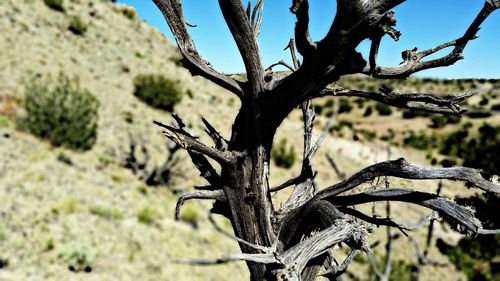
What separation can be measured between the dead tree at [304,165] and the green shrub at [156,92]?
24346 mm

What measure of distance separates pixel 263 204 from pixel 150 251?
10012mm

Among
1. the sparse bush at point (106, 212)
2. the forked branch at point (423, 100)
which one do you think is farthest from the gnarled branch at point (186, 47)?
the sparse bush at point (106, 212)

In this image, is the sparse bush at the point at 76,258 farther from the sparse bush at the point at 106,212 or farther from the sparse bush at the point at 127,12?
the sparse bush at the point at 127,12

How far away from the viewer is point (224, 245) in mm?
15047

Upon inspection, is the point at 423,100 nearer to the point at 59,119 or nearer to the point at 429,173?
the point at 429,173

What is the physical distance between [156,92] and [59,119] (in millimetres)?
9603

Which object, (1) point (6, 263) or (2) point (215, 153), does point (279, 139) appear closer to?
(1) point (6, 263)

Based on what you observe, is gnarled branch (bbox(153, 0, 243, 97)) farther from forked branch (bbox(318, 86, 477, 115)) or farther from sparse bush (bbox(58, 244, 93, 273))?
sparse bush (bbox(58, 244, 93, 273))

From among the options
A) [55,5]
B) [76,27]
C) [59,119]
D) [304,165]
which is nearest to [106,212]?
[59,119]

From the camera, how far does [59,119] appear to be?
18031 millimetres

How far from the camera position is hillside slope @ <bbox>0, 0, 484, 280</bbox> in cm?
1080

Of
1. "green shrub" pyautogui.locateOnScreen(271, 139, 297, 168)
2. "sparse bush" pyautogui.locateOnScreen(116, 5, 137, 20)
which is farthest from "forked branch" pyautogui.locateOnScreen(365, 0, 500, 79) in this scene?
"sparse bush" pyautogui.locateOnScreen(116, 5, 137, 20)

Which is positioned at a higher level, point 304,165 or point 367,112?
point 367,112

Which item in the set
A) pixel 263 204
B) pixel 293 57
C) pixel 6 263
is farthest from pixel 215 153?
pixel 6 263
